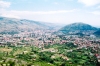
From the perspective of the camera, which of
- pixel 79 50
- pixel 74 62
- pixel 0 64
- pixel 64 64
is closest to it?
pixel 0 64

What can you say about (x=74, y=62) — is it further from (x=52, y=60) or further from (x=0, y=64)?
(x=0, y=64)

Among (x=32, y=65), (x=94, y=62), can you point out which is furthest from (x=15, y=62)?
(x=94, y=62)

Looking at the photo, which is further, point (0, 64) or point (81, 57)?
point (81, 57)

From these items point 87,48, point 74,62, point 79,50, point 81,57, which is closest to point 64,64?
point 74,62

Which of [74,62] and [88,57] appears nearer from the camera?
[74,62]

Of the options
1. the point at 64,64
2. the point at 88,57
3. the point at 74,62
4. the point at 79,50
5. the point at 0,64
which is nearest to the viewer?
the point at 0,64

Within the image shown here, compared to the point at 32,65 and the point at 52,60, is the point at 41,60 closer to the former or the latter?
the point at 52,60

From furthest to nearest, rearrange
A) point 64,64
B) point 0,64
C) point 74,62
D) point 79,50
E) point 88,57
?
point 79,50, point 88,57, point 74,62, point 64,64, point 0,64

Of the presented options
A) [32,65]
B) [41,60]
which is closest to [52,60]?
[41,60]
